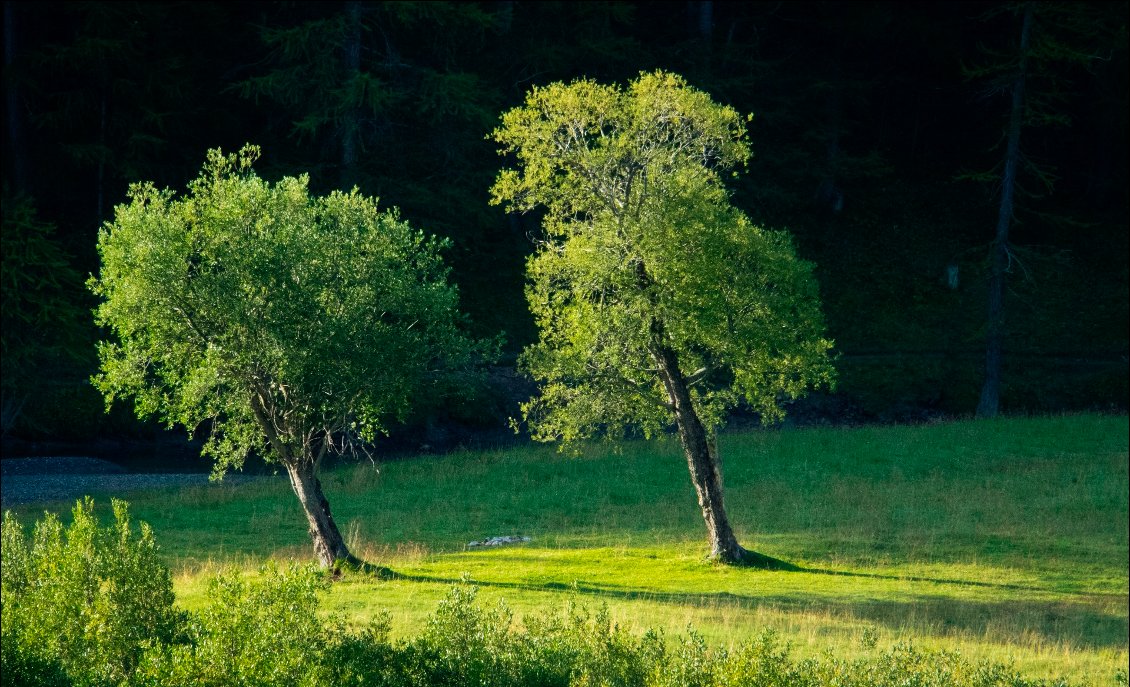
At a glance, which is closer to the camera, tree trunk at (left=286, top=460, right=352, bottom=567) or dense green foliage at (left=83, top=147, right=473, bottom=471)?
dense green foliage at (left=83, top=147, right=473, bottom=471)

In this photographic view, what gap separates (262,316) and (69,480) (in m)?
18.2

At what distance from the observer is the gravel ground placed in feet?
120

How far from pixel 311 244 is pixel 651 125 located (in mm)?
7686

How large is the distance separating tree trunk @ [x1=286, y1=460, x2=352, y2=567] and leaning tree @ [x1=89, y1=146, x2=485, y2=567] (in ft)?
0.10

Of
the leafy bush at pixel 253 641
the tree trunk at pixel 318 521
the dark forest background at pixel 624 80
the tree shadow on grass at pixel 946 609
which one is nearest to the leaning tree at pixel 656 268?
the tree shadow on grass at pixel 946 609

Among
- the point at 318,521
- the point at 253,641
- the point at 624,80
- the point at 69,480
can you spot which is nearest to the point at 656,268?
the point at 318,521

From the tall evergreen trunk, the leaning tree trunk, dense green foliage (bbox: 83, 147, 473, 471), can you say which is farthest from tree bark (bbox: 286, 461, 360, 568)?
the tall evergreen trunk

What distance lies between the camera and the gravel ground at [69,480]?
36.7 meters

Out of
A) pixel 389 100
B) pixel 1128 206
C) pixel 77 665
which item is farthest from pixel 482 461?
pixel 1128 206

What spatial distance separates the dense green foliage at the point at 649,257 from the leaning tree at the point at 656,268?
0.11 feet

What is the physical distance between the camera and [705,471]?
26672 millimetres

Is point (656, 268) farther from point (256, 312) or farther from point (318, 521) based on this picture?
point (318, 521)

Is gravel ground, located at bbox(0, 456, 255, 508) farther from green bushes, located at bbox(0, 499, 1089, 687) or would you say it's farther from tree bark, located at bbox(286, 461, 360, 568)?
green bushes, located at bbox(0, 499, 1089, 687)

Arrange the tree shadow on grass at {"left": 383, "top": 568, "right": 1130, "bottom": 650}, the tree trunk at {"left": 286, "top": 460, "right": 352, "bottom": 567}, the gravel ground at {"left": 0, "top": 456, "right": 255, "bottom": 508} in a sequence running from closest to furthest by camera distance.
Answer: the tree shadow on grass at {"left": 383, "top": 568, "right": 1130, "bottom": 650} → the tree trunk at {"left": 286, "top": 460, "right": 352, "bottom": 567} → the gravel ground at {"left": 0, "top": 456, "right": 255, "bottom": 508}
